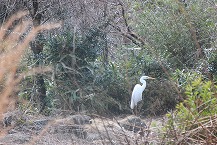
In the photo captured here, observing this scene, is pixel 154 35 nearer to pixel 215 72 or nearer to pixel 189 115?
pixel 215 72

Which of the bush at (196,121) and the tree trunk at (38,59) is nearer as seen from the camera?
the bush at (196,121)

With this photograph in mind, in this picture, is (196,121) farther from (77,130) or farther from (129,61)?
(129,61)

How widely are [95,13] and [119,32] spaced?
150 centimetres

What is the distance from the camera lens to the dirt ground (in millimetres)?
3690

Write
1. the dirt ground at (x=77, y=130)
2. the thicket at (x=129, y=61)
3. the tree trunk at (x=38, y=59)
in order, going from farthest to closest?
the tree trunk at (x=38, y=59) < the thicket at (x=129, y=61) < the dirt ground at (x=77, y=130)

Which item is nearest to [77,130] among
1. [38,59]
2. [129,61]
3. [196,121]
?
[196,121]

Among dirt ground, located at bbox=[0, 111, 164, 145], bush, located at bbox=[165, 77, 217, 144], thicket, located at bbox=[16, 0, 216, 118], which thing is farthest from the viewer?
thicket, located at bbox=[16, 0, 216, 118]

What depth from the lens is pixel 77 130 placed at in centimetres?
534

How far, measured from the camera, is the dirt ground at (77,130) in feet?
12.1

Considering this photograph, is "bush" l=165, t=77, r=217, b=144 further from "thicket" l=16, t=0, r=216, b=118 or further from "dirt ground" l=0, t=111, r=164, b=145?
"thicket" l=16, t=0, r=216, b=118

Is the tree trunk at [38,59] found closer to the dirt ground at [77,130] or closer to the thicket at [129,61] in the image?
the thicket at [129,61]

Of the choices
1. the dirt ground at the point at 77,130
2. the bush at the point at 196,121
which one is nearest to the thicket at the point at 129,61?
the dirt ground at the point at 77,130

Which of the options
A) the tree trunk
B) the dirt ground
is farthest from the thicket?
the dirt ground

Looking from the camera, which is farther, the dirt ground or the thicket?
the thicket
